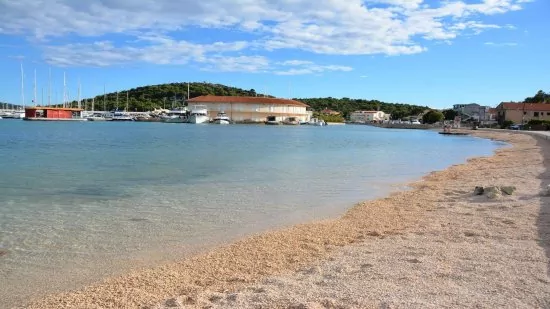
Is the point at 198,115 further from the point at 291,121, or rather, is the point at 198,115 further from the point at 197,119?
the point at 291,121

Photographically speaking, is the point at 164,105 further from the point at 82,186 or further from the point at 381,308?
the point at 381,308

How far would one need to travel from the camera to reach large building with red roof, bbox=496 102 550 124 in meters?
109

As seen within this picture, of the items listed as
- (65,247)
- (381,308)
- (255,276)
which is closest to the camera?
(381,308)

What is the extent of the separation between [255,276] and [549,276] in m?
3.54

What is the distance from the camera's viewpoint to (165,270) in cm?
672

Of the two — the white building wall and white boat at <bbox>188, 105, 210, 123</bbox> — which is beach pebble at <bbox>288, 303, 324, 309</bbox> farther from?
the white building wall

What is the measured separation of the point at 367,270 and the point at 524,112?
119 meters

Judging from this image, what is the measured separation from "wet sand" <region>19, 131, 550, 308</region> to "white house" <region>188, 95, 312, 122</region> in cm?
13437

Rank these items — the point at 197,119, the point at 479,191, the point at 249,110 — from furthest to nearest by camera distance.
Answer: the point at 249,110 < the point at 197,119 < the point at 479,191

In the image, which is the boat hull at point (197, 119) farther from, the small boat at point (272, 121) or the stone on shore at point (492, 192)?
the stone on shore at point (492, 192)

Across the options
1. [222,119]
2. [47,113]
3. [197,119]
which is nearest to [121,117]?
[47,113]

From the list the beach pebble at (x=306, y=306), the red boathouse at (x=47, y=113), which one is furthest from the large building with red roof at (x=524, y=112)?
the beach pebble at (x=306, y=306)

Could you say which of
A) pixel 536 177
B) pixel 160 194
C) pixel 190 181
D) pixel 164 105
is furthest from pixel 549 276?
pixel 164 105

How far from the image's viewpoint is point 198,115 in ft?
447
